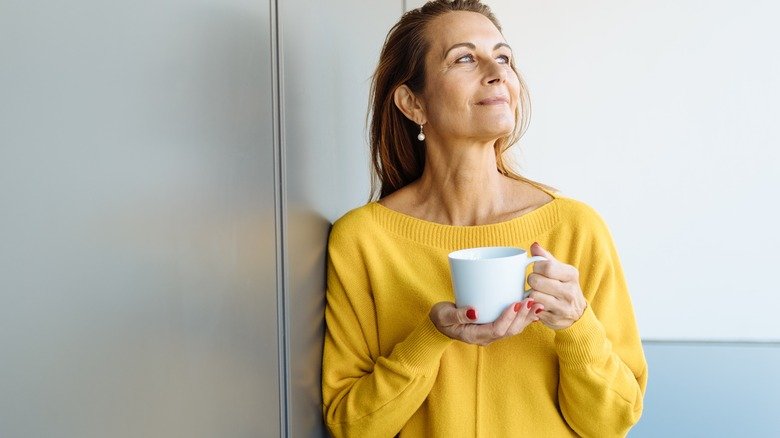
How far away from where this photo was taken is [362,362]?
1.49 m

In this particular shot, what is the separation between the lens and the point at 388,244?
152 cm

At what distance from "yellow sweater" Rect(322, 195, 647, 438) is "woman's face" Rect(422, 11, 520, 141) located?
174 millimetres

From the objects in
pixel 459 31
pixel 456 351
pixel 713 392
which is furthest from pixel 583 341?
pixel 713 392

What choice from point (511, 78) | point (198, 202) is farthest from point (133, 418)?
point (511, 78)

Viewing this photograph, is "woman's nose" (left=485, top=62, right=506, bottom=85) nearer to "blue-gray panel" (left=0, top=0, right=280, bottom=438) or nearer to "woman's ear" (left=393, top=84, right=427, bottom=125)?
"woman's ear" (left=393, top=84, right=427, bottom=125)

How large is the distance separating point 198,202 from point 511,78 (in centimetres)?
86

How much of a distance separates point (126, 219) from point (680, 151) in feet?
9.79

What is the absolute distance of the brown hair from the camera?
5.26 ft

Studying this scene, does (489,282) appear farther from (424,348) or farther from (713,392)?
(713,392)

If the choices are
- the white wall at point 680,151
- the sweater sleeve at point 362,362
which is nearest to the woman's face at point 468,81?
the sweater sleeve at point 362,362

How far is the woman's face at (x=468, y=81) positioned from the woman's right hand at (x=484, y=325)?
367mm

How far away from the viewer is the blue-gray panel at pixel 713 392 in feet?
10.4

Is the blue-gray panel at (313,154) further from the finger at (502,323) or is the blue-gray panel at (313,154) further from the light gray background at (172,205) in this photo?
the finger at (502,323)

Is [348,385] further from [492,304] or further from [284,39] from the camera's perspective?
[284,39]
